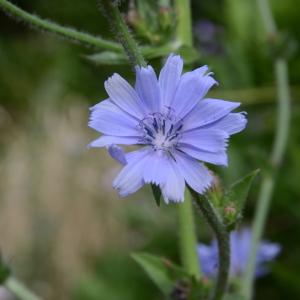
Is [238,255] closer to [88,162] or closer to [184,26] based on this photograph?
[184,26]

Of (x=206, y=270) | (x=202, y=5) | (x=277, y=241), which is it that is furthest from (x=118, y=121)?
(x=202, y=5)

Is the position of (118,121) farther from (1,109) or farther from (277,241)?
(1,109)

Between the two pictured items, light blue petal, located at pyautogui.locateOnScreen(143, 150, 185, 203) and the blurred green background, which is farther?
the blurred green background

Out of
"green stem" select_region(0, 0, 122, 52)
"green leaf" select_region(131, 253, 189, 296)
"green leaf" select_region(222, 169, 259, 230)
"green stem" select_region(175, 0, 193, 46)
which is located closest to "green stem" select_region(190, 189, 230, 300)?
"green leaf" select_region(222, 169, 259, 230)

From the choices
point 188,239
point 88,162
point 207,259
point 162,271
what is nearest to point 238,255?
point 207,259

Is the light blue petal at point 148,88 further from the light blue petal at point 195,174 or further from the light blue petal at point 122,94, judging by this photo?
the light blue petal at point 195,174

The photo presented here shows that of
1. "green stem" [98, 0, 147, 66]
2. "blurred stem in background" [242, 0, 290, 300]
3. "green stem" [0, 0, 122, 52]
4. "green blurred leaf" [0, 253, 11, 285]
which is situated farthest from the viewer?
"blurred stem in background" [242, 0, 290, 300]

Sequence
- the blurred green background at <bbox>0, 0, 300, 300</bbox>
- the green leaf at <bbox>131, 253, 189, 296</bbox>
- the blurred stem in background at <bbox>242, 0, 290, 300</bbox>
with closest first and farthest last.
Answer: the green leaf at <bbox>131, 253, 189, 296</bbox> → the blurred stem in background at <bbox>242, 0, 290, 300</bbox> → the blurred green background at <bbox>0, 0, 300, 300</bbox>

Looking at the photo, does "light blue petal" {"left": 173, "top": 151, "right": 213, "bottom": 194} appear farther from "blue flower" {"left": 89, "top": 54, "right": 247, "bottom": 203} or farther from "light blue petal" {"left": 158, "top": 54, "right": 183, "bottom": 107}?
"light blue petal" {"left": 158, "top": 54, "right": 183, "bottom": 107}
